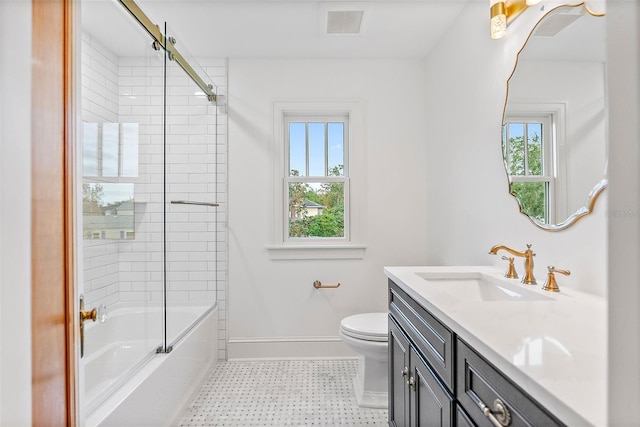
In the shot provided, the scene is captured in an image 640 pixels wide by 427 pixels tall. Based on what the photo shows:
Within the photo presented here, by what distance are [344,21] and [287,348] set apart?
8.12ft

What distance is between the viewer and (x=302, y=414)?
2.03m

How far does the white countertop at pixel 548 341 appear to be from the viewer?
0.54m

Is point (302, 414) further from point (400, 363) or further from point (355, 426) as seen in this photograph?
point (400, 363)

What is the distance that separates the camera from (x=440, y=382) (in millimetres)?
1065

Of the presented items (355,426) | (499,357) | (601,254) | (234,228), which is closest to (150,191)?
(234,228)

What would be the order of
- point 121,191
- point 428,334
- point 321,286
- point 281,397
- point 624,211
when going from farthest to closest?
1. point 321,286
2. point 281,397
3. point 121,191
4. point 428,334
5. point 624,211

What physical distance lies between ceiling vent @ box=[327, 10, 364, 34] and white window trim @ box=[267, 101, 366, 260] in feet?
1.86

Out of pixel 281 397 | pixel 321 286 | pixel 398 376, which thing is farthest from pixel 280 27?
pixel 281 397

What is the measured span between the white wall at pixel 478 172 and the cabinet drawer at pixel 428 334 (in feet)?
1.94

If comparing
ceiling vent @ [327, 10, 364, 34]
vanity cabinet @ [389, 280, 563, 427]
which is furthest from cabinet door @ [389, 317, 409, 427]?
ceiling vent @ [327, 10, 364, 34]

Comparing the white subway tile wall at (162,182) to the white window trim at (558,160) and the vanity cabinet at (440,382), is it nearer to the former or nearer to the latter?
the vanity cabinet at (440,382)

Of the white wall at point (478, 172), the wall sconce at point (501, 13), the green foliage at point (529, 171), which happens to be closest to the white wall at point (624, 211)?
the white wall at point (478, 172)

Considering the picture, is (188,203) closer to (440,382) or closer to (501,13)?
(440,382)
